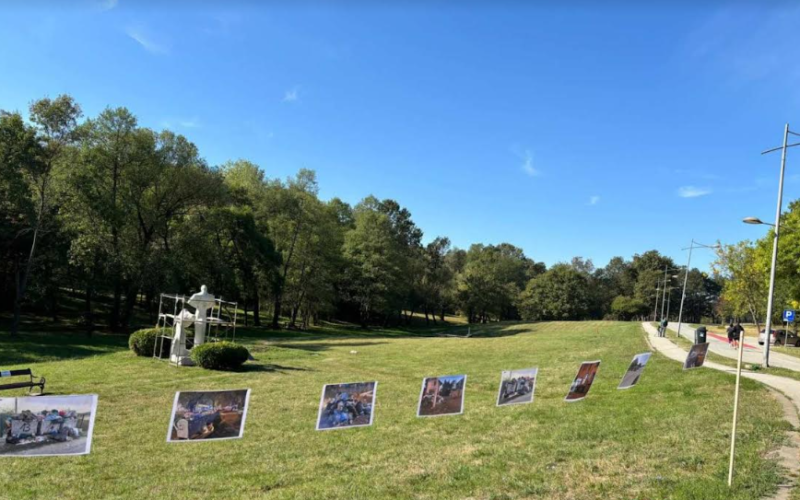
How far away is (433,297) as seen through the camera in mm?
79500

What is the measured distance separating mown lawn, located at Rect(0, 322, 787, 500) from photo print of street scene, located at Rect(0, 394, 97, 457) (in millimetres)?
1534

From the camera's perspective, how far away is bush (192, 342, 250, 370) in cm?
1942

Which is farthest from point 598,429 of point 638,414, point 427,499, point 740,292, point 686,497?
point 740,292

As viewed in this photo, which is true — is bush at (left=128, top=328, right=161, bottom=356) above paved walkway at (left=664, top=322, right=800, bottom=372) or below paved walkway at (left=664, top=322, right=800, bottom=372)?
below

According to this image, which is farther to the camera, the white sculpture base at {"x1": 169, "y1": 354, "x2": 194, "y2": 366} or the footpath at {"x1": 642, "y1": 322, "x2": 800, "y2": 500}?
the white sculpture base at {"x1": 169, "y1": 354, "x2": 194, "y2": 366}

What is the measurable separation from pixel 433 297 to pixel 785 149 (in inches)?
2480

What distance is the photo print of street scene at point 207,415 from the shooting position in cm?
621

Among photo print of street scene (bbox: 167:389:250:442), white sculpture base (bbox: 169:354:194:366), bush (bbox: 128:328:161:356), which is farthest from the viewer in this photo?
bush (bbox: 128:328:161:356)

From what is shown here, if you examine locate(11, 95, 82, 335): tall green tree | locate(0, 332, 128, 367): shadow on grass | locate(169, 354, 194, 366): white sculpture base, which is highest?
locate(11, 95, 82, 335): tall green tree

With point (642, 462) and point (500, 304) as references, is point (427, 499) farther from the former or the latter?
point (500, 304)

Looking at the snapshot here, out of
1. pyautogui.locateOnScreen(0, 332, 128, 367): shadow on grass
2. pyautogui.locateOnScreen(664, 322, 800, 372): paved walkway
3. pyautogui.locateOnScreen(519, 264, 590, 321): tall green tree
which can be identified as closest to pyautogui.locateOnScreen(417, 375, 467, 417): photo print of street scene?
pyautogui.locateOnScreen(664, 322, 800, 372): paved walkway

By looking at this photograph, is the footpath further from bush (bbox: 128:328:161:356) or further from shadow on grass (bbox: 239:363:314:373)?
bush (bbox: 128:328:161:356)

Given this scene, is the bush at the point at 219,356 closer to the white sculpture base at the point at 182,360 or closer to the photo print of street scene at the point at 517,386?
the white sculpture base at the point at 182,360

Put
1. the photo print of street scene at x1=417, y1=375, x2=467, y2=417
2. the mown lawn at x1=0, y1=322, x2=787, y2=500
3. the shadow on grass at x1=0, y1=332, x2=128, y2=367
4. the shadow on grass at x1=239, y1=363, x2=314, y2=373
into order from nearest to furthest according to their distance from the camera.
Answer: the mown lawn at x1=0, y1=322, x2=787, y2=500 < the photo print of street scene at x1=417, y1=375, x2=467, y2=417 < the shadow on grass at x1=239, y1=363, x2=314, y2=373 < the shadow on grass at x1=0, y1=332, x2=128, y2=367
